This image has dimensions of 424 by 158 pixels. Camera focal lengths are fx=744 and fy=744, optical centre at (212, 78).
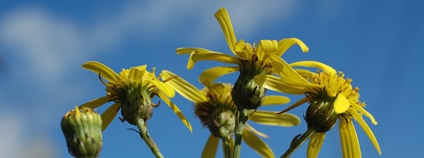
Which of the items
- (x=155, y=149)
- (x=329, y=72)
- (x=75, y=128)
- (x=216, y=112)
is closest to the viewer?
(x=75, y=128)

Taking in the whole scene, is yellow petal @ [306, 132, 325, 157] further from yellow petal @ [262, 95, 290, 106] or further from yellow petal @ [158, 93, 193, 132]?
yellow petal @ [158, 93, 193, 132]

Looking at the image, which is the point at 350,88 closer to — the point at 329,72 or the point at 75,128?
the point at 329,72

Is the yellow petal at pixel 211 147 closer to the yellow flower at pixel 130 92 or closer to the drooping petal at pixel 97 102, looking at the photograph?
the yellow flower at pixel 130 92

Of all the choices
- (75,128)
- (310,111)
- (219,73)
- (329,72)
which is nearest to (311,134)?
(310,111)

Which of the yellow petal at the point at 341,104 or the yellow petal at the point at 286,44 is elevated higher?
the yellow petal at the point at 286,44

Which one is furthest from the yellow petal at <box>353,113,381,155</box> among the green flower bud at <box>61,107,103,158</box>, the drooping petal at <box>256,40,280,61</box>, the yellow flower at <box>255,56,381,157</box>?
the green flower bud at <box>61,107,103,158</box>

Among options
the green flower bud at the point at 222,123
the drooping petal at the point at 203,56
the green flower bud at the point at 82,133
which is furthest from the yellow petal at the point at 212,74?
the green flower bud at the point at 82,133
